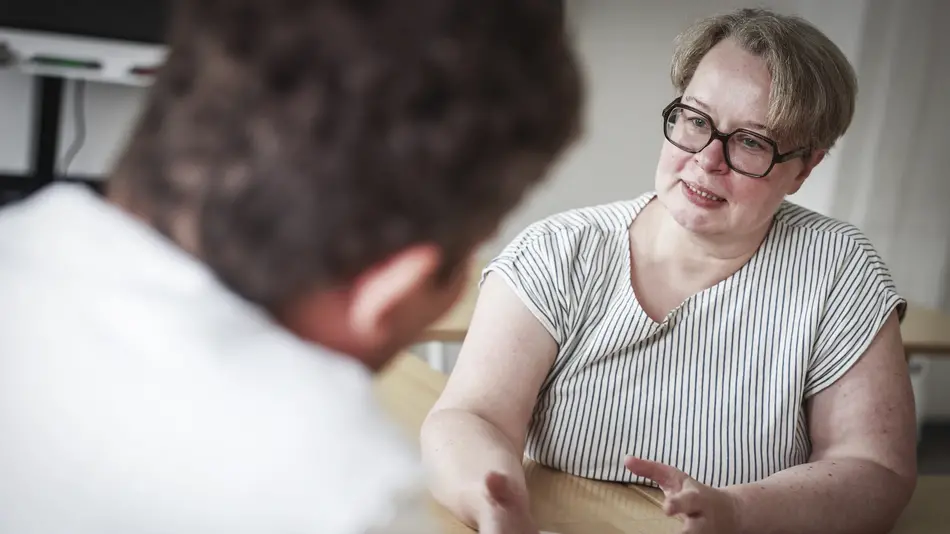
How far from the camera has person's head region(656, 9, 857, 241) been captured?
38.6 inches

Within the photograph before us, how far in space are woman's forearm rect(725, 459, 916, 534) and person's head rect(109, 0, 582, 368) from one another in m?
0.56

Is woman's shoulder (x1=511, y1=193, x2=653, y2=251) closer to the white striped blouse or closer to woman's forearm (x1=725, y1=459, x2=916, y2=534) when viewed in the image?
the white striped blouse

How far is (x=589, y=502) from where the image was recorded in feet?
3.12

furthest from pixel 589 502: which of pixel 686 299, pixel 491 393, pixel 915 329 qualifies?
pixel 915 329

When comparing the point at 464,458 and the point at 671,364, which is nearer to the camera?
the point at 464,458

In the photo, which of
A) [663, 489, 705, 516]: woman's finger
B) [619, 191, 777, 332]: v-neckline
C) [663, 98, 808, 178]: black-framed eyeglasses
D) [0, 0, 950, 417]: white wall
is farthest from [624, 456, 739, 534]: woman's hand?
[0, 0, 950, 417]: white wall

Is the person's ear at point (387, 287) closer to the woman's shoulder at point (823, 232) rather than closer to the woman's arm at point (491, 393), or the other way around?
the woman's arm at point (491, 393)

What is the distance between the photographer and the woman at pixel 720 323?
3.23ft

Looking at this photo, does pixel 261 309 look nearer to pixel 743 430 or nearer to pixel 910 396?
pixel 743 430

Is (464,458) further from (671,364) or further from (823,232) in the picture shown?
(823,232)

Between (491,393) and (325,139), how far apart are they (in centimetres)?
58

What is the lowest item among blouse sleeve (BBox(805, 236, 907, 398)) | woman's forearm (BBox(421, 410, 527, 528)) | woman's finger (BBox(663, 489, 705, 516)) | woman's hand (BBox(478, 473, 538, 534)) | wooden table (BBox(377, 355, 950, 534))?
wooden table (BBox(377, 355, 950, 534))

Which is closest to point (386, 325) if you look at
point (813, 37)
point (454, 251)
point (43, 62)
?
point (454, 251)

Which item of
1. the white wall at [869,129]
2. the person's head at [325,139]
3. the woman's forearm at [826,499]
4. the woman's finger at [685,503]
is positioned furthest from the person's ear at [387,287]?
the white wall at [869,129]
